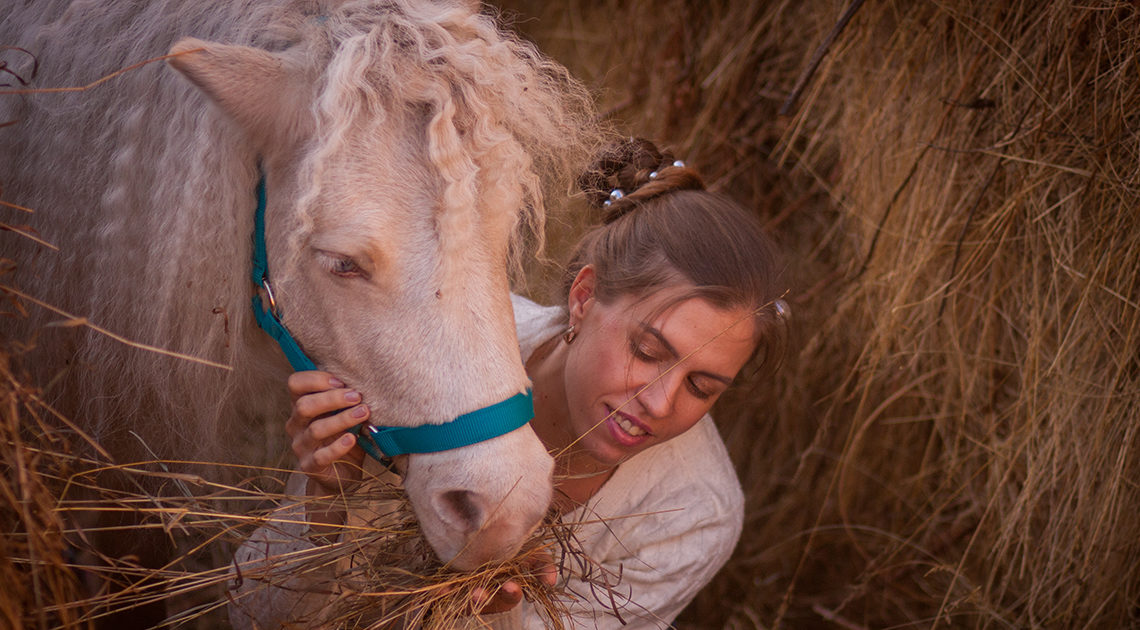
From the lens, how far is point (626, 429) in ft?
6.16

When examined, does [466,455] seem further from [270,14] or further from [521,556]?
[270,14]

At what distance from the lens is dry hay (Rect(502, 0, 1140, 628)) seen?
2402 mm

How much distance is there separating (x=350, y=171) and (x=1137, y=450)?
2.37 m

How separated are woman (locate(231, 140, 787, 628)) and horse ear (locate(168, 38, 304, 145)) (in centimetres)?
63

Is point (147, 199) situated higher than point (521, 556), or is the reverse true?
point (147, 199)

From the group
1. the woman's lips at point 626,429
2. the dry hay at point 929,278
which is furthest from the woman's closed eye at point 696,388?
the dry hay at point 929,278

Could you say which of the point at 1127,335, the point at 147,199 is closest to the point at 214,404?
the point at 147,199

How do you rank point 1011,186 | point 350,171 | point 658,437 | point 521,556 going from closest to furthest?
point 350,171 → point 521,556 → point 658,437 → point 1011,186

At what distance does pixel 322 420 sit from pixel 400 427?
15 cm

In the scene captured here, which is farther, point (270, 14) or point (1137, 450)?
point (1137, 450)

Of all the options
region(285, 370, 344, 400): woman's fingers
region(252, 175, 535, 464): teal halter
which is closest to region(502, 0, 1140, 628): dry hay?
region(252, 175, 535, 464): teal halter

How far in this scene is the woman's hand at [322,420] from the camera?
1.39m

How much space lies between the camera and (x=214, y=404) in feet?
5.34

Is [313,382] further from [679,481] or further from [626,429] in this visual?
[679,481]
